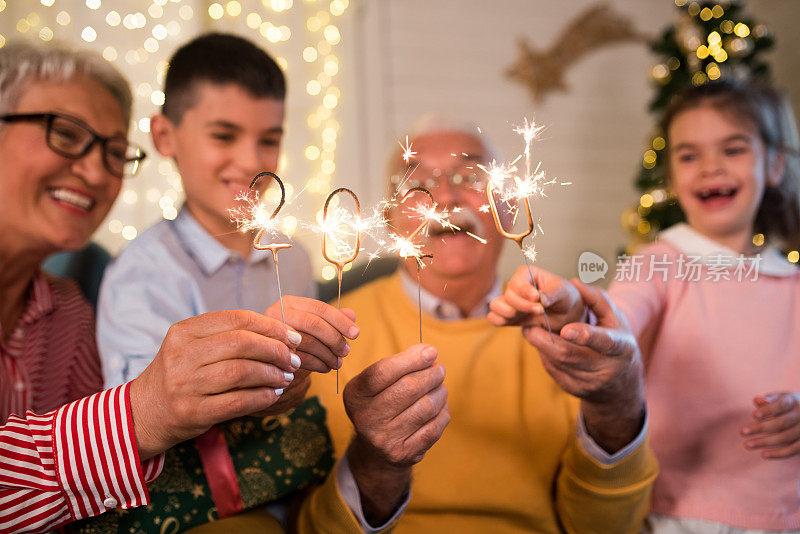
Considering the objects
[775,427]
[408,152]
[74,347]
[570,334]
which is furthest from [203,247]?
[775,427]

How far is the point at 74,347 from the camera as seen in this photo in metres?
0.84

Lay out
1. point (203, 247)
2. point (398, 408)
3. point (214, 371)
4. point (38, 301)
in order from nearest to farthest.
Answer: point (214, 371) < point (398, 408) < point (203, 247) < point (38, 301)

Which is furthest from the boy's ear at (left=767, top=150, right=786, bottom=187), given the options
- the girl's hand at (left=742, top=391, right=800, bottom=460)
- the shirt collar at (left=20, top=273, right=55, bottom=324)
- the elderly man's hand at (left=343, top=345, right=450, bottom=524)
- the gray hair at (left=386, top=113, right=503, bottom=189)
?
the shirt collar at (left=20, top=273, right=55, bottom=324)

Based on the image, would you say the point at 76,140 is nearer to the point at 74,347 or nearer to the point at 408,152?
the point at 74,347

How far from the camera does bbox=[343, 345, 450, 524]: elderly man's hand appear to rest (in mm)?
640

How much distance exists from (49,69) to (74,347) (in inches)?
17.8

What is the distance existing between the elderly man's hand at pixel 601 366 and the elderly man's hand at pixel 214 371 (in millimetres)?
369

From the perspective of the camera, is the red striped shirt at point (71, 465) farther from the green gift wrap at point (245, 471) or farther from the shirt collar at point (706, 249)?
the shirt collar at point (706, 249)

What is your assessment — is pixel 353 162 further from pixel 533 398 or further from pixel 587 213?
pixel 533 398

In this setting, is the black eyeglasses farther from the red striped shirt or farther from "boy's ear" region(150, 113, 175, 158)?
the red striped shirt

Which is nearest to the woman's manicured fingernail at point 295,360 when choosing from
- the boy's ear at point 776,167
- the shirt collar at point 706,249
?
the shirt collar at point 706,249

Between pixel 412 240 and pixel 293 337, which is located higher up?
pixel 412 240

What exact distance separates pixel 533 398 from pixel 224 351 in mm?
637

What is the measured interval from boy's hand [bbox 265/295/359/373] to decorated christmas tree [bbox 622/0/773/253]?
0.68 metres
